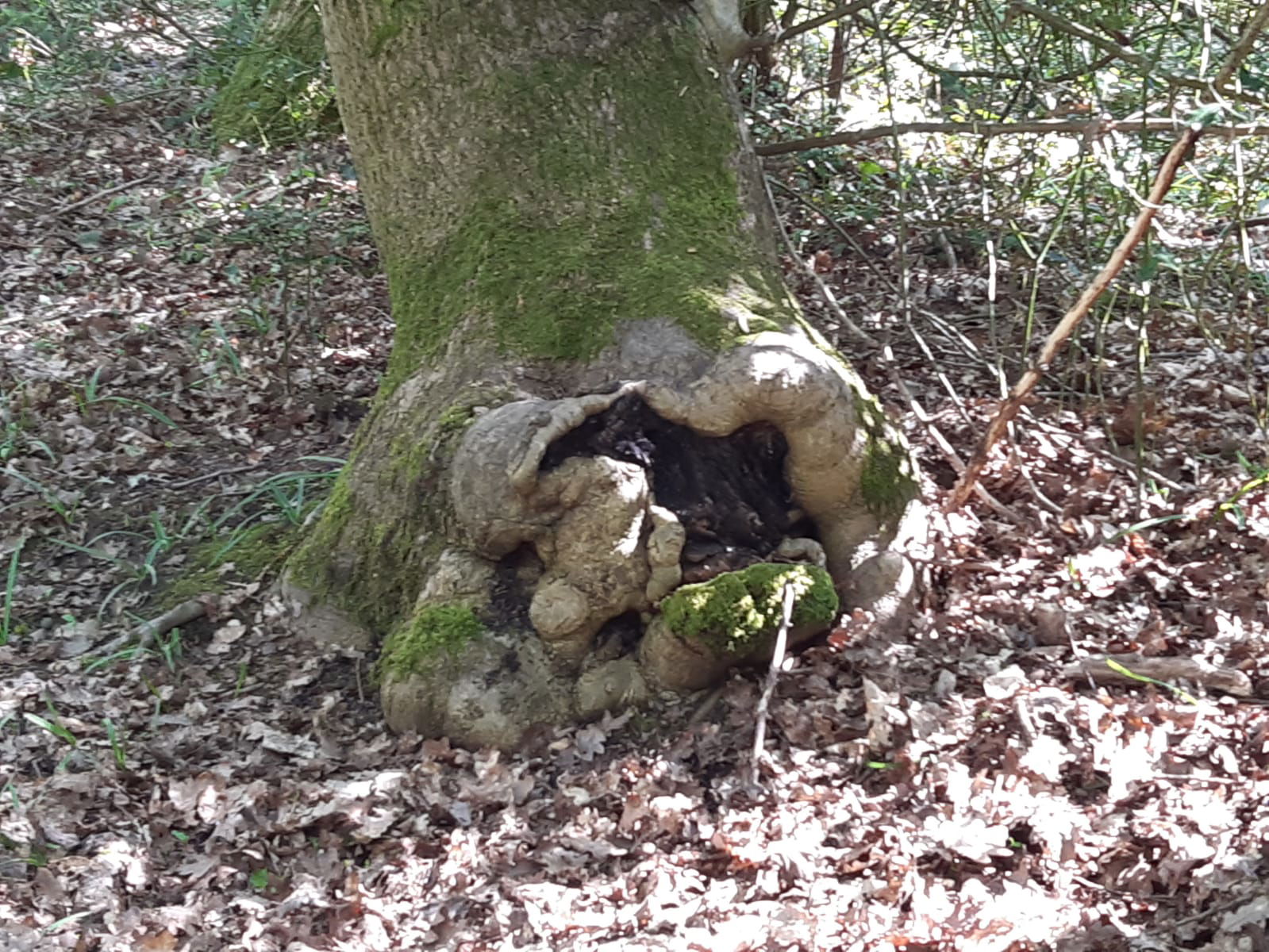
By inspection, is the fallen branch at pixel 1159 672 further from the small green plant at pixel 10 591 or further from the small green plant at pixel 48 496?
the small green plant at pixel 48 496

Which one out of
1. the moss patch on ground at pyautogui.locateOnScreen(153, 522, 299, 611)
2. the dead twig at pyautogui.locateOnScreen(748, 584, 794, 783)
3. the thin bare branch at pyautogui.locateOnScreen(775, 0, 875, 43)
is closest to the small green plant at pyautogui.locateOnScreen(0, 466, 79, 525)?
the moss patch on ground at pyautogui.locateOnScreen(153, 522, 299, 611)

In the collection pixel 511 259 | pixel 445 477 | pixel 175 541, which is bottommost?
pixel 175 541

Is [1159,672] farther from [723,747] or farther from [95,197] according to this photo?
[95,197]

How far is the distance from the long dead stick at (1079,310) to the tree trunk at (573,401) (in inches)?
12.0

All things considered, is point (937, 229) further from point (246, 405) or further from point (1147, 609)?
point (246, 405)

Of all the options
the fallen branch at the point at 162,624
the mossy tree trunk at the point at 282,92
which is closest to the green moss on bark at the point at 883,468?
the fallen branch at the point at 162,624

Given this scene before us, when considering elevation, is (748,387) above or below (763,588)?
above

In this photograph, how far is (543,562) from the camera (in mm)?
3920

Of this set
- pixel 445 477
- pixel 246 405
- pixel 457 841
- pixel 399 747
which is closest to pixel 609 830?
pixel 457 841

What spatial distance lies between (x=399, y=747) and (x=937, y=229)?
14.7ft

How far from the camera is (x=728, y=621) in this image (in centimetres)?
369

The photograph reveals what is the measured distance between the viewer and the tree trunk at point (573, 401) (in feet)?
12.5

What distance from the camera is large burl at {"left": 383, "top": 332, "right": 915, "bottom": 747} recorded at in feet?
12.3

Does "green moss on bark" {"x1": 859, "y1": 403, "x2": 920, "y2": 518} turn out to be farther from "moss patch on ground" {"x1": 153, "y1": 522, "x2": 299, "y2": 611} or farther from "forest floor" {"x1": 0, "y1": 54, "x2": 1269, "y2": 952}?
"moss patch on ground" {"x1": 153, "y1": 522, "x2": 299, "y2": 611}
